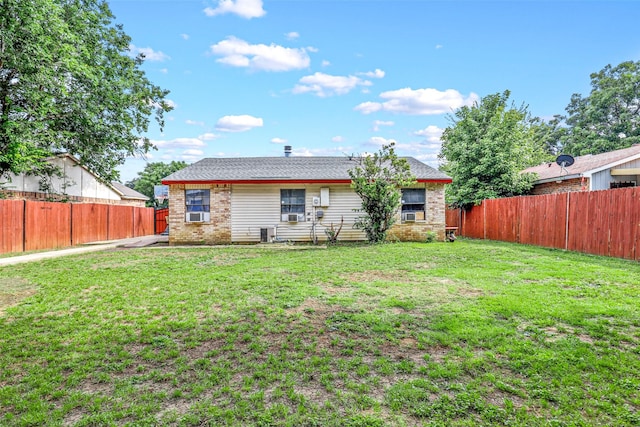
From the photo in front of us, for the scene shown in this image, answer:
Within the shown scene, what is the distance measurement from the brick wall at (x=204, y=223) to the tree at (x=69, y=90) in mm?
4183

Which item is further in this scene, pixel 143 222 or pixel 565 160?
pixel 143 222

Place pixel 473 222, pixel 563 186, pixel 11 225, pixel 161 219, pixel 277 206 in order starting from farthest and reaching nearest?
pixel 161 219 < pixel 473 222 < pixel 563 186 < pixel 277 206 < pixel 11 225

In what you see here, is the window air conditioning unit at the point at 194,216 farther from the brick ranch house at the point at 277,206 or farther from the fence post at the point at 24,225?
the fence post at the point at 24,225

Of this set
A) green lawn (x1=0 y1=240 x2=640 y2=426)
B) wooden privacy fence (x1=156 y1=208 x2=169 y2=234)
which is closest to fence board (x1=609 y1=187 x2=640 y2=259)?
green lawn (x1=0 y1=240 x2=640 y2=426)

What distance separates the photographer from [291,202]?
13.2 metres

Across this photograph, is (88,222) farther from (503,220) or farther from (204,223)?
(503,220)

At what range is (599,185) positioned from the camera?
12.6 meters

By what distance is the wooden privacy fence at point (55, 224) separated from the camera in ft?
35.3

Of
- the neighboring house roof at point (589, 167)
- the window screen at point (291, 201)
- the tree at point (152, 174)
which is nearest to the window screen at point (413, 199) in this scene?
the window screen at point (291, 201)

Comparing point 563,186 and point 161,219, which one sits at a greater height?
point 563,186

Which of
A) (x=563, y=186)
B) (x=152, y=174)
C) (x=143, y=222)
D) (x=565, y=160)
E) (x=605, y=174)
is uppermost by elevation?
(x=152, y=174)

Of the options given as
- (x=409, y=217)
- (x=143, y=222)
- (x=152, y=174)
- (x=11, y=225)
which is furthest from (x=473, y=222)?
(x=152, y=174)

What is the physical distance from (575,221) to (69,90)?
→ 1720 cm

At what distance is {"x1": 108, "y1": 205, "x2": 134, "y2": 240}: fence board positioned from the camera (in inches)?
669
